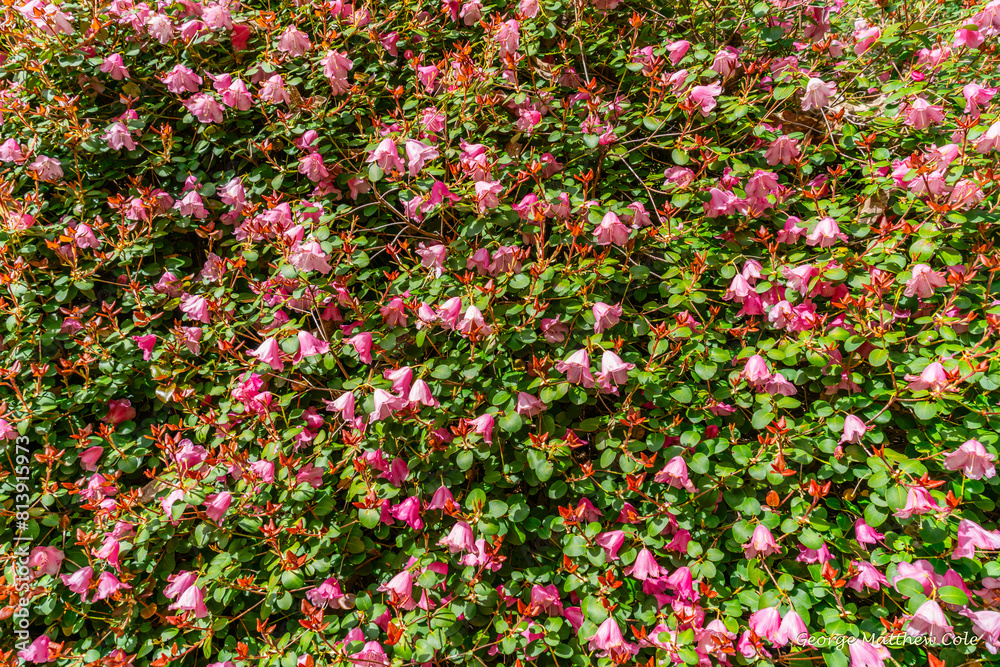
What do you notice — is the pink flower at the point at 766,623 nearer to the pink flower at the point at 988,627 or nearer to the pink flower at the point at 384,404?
the pink flower at the point at 988,627

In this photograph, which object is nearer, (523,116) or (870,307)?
(870,307)

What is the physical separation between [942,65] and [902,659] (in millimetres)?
1909

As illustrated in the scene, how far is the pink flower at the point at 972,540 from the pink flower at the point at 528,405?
3.47 feet

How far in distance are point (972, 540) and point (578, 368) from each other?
3.32 ft

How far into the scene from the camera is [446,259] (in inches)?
70.1

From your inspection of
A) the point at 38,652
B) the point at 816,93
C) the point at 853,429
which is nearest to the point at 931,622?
the point at 853,429

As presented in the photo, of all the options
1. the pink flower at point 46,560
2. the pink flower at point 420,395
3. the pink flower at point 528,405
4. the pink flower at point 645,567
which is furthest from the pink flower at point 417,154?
the pink flower at point 46,560

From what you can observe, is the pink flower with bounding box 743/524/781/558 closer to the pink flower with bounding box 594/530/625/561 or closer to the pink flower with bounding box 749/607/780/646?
the pink flower with bounding box 749/607/780/646

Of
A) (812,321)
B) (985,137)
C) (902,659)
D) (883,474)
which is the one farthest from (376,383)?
(985,137)

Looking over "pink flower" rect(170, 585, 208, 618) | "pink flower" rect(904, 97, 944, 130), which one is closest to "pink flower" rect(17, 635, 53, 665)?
"pink flower" rect(170, 585, 208, 618)

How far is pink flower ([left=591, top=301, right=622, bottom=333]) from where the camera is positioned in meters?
1.55

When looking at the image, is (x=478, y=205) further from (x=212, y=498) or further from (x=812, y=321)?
(x=212, y=498)

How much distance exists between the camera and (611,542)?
146 cm

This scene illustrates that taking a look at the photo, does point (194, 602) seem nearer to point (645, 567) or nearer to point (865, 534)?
point (645, 567)
